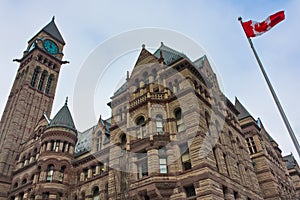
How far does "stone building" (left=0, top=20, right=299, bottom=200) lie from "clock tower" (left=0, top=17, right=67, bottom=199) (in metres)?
0.46

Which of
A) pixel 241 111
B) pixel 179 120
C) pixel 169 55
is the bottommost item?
pixel 179 120

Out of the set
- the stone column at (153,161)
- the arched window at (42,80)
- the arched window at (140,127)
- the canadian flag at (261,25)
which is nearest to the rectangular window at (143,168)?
the stone column at (153,161)

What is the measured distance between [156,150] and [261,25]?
13.6m

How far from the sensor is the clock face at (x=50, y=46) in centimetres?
6688

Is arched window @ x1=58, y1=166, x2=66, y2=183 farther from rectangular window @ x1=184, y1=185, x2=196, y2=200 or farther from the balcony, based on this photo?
rectangular window @ x1=184, y1=185, x2=196, y2=200

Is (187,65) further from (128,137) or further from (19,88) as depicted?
(19,88)

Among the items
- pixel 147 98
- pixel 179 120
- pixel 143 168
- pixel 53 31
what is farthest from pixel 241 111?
pixel 53 31

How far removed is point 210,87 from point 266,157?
47.7 feet

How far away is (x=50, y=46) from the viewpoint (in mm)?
68125

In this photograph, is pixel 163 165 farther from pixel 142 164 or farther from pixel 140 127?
pixel 140 127

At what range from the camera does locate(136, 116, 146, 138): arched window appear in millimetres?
26484

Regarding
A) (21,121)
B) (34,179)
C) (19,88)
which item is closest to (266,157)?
(34,179)

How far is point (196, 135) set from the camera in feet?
76.3

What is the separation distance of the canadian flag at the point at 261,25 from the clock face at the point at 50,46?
59.5m
